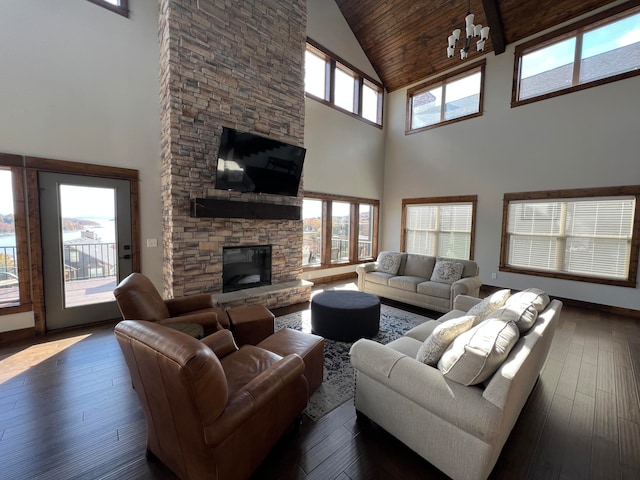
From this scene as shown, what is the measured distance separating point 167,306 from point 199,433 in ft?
6.57

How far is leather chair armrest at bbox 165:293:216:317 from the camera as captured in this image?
2918 mm

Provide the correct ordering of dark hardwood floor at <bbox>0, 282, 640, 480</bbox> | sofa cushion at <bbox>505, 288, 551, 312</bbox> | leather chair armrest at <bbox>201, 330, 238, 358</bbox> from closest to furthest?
1. dark hardwood floor at <bbox>0, 282, 640, 480</bbox>
2. leather chair armrest at <bbox>201, 330, 238, 358</bbox>
3. sofa cushion at <bbox>505, 288, 551, 312</bbox>

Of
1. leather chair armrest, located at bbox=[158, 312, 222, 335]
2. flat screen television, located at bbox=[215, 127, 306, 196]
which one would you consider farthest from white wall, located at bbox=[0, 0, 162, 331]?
leather chair armrest, located at bbox=[158, 312, 222, 335]

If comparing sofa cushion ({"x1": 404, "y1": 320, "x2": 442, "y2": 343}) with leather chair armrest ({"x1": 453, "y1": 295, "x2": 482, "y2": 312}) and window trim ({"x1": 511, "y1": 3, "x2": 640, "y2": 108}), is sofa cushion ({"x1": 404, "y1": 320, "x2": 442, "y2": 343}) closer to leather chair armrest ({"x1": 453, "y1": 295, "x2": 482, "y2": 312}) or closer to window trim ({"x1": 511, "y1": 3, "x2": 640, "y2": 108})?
leather chair armrest ({"x1": 453, "y1": 295, "x2": 482, "y2": 312})

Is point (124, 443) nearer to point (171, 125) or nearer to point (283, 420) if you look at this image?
point (283, 420)

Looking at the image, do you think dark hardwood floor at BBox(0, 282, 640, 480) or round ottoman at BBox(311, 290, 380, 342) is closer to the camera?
dark hardwood floor at BBox(0, 282, 640, 480)

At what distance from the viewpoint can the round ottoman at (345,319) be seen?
3.26 m

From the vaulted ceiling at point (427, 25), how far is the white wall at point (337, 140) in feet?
1.18

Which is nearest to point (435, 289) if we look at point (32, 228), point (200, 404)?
point (200, 404)

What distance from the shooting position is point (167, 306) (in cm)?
290

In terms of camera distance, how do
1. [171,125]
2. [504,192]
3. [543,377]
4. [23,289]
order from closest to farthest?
[543,377] < [23,289] < [171,125] < [504,192]

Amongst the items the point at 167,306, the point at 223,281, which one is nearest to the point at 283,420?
the point at 167,306

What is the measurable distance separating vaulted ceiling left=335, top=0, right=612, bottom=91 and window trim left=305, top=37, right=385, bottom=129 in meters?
0.42

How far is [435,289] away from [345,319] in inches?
77.2
